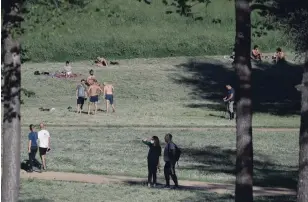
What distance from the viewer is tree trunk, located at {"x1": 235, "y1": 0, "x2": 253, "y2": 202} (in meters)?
20.1

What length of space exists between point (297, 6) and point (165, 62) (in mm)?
24922

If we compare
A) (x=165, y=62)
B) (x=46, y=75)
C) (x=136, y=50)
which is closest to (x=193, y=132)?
(x=46, y=75)

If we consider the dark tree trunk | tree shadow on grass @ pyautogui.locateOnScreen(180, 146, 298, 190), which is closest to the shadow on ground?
tree shadow on grass @ pyautogui.locateOnScreen(180, 146, 298, 190)

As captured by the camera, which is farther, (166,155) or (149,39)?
(149,39)

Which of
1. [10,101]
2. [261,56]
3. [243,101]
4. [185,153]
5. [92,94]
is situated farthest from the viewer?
[261,56]

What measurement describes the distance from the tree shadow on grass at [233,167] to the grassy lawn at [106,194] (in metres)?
3.63

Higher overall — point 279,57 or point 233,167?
point 279,57

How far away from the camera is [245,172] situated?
806 inches

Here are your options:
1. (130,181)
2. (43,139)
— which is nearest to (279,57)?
(43,139)

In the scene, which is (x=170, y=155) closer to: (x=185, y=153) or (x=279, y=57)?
(x=185, y=153)

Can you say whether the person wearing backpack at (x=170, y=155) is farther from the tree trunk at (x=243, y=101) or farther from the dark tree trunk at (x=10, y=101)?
the dark tree trunk at (x=10, y=101)

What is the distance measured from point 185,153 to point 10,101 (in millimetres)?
21263

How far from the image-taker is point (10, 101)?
55.9ft

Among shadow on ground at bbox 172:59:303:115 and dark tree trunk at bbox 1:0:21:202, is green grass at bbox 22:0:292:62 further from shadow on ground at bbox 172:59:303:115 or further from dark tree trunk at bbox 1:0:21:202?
dark tree trunk at bbox 1:0:21:202
